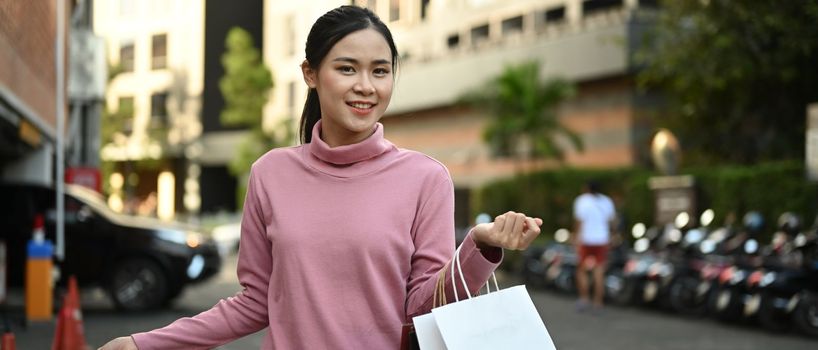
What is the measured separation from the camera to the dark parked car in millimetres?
16938

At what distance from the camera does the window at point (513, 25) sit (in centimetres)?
4497

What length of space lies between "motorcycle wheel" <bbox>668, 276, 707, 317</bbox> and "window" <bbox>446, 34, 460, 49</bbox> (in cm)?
3265

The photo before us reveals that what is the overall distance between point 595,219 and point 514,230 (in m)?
14.6

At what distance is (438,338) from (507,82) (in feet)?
108

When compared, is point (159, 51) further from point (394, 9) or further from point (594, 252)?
point (594, 252)

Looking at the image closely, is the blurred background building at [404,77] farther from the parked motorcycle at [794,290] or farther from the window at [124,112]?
the parked motorcycle at [794,290]


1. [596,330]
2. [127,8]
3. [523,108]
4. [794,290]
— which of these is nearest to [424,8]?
[523,108]

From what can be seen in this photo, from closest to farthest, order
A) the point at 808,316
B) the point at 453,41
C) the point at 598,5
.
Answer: the point at 808,316
the point at 598,5
the point at 453,41

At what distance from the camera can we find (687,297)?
1678 centimetres

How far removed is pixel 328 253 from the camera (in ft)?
9.11

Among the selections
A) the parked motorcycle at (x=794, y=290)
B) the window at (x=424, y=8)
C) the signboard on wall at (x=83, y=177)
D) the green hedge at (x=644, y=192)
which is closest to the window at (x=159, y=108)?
the window at (x=424, y=8)

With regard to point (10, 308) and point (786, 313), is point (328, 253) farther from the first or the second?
point (10, 308)

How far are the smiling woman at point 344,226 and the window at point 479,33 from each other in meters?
44.3

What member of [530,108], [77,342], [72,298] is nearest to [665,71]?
[530,108]
